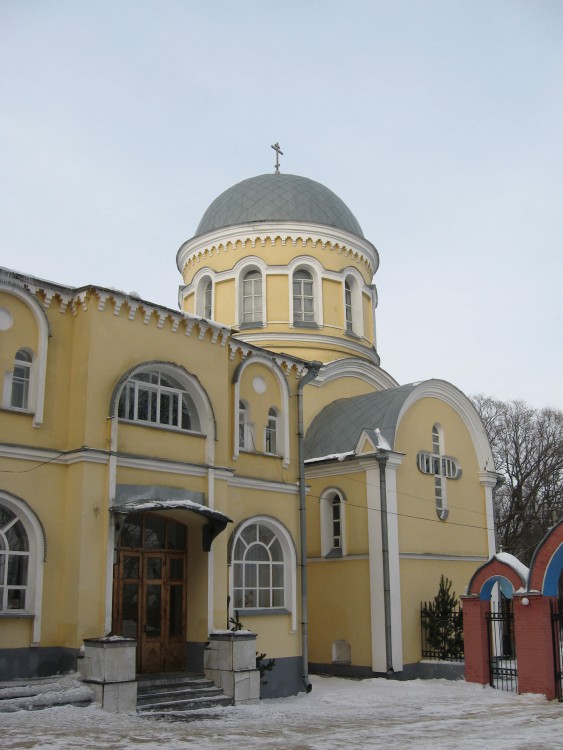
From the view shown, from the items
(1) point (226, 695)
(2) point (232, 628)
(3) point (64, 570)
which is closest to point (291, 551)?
(2) point (232, 628)

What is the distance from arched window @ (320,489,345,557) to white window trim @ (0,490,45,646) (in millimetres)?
8408

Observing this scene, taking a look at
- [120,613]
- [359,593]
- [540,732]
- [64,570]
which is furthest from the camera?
[359,593]

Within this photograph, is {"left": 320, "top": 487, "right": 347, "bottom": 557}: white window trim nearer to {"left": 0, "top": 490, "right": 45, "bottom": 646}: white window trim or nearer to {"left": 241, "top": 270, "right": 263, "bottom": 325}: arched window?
{"left": 241, "top": 270, "right": 263, "bottom": 325}: arched window

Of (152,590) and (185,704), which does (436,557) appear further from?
(185,704)

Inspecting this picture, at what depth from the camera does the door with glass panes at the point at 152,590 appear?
1443cm

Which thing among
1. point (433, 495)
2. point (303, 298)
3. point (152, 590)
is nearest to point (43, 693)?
point (152, 590)

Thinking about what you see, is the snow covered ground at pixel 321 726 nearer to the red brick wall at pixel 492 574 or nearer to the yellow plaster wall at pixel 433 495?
the red brick wall at pixel 492 574

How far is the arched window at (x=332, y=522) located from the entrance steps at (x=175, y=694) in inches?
241

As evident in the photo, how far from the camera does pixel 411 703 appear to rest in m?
15.0

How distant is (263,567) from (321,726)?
193 inches

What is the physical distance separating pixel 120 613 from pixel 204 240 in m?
13.1

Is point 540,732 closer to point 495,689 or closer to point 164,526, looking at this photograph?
point 495,689

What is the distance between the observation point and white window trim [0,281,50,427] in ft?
43.8

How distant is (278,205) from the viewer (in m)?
24.5
